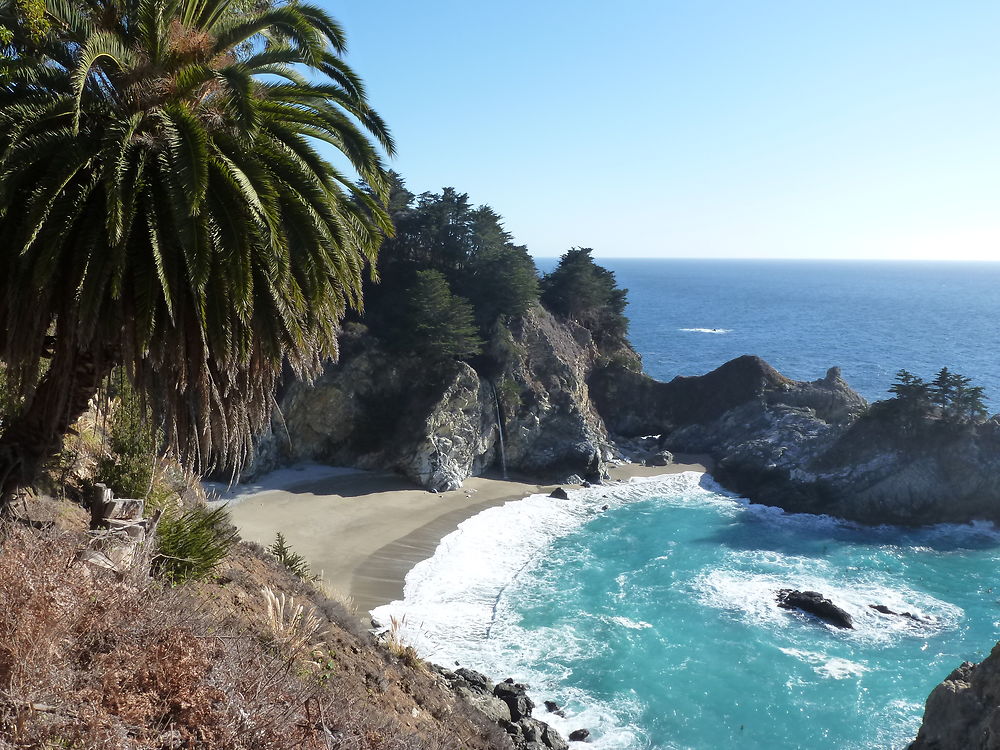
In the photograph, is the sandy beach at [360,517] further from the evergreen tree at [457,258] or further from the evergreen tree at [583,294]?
the evergreen tree at [583,294]

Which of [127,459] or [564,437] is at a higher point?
[127,459]

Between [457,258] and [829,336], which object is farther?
[829,336]

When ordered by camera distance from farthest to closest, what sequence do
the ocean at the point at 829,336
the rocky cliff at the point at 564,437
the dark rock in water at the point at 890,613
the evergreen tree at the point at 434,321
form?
1. the ocean at the point at 829,336
2. the evergreen tree at the point at 434,321
3. the rocky cliff at the point at 564,437
4. the dark rock in water at the point at 890,613

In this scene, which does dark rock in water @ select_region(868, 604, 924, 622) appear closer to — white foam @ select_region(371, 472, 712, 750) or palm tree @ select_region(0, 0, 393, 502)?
white foam @ select_region(371, 472, 712, 750)

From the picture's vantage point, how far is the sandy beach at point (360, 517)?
2614 centimetres

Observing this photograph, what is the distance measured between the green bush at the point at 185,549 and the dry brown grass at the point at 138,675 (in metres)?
1.14

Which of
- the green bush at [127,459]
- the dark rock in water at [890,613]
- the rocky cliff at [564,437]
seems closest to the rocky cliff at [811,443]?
the rocky cliff at [564,437]

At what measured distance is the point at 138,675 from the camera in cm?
589

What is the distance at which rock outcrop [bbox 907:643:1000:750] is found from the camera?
15426 mm

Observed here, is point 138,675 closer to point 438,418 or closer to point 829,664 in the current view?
point 829,664

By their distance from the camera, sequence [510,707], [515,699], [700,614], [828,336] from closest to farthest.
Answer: [510,707] → [515,699] → [700,614] → [828,336]

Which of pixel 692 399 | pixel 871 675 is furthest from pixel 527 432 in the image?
pixel 871 675

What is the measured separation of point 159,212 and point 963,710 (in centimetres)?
1933

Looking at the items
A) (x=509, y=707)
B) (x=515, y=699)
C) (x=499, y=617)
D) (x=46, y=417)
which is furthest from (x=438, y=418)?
(x=46, y=417)
